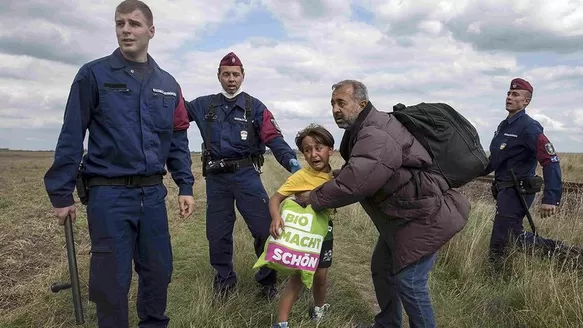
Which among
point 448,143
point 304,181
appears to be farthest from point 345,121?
point 448,143

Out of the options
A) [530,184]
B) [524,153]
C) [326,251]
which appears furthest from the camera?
[524,153]

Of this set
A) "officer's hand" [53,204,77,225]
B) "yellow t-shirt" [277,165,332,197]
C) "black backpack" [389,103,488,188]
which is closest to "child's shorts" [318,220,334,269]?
"yellow t-shirt" [277,165,332,197]

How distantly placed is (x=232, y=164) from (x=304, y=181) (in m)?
1.19

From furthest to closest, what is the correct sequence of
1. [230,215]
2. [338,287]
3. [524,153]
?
[524,153]
[338,287]
[230,215]

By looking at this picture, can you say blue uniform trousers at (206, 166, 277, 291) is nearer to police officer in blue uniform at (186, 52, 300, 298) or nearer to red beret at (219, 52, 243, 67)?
Result: police officer in blue uniform at (186, 52, 300, 298)

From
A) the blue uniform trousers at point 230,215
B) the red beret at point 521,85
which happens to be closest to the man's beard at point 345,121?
the blue uniform trousers at point 230,215

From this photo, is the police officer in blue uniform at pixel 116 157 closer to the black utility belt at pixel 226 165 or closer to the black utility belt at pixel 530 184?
the black utility belt at pixel 226 165

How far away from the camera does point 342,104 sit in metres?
3.25

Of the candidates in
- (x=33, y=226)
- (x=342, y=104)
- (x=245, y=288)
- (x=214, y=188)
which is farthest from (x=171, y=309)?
(x=33, y=226)

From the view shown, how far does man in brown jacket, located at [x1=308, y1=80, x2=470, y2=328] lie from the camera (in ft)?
9.74

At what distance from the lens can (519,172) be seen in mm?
5398

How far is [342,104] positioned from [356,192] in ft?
2.11

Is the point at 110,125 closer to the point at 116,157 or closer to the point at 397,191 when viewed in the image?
the point at 116,157

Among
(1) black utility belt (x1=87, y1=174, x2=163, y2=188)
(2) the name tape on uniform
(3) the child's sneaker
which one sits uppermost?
(2) the name tape on uniform
